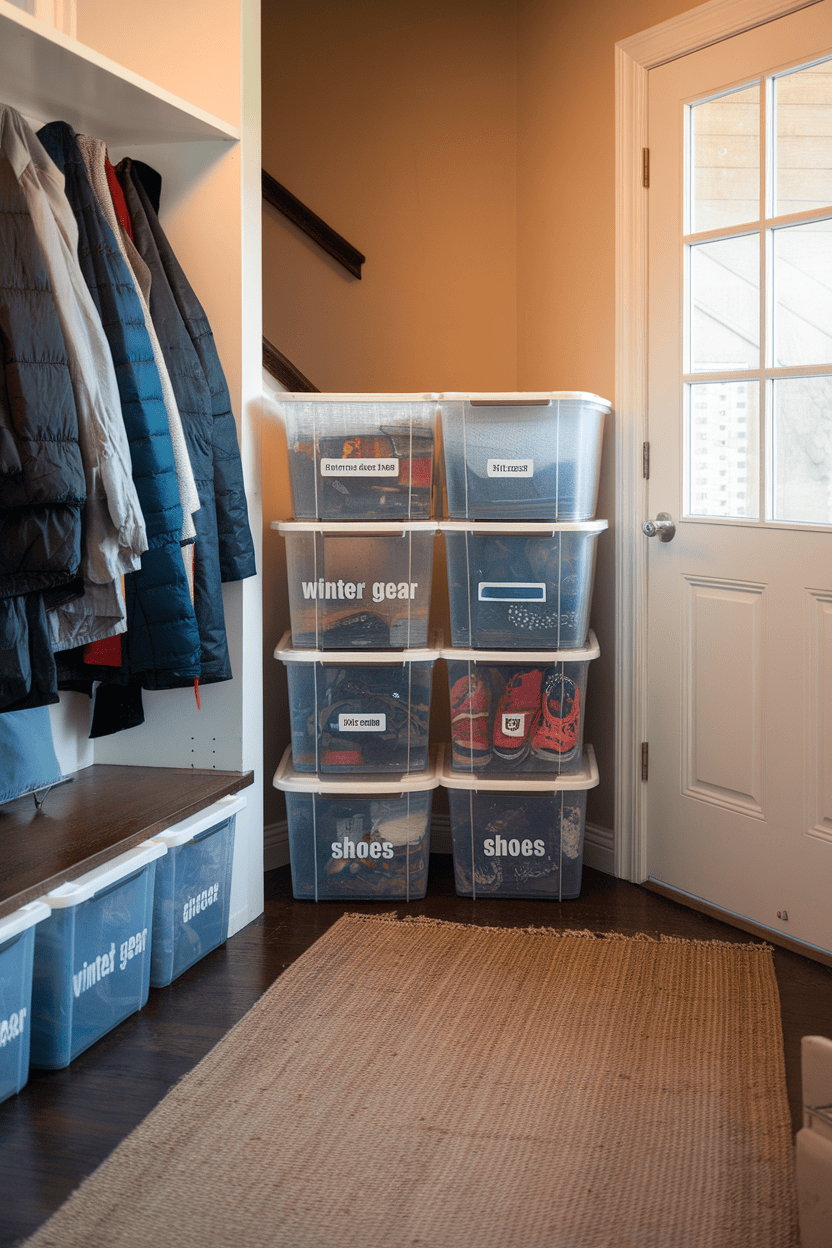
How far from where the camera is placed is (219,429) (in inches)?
87.4

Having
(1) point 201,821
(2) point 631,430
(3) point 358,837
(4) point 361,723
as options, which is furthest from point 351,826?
(2) point 631,430

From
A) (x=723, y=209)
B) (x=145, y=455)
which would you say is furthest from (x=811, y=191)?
(x=145, y=455)

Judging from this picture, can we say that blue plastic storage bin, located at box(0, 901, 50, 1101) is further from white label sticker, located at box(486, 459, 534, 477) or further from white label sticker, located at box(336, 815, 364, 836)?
white label sticker, located at box(486, 459, 534, 477)

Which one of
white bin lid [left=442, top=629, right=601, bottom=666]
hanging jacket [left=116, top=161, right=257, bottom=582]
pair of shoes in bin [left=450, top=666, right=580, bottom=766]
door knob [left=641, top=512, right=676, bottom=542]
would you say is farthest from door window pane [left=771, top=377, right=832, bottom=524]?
hanging jacket [left=116, top=161, right=257, bottom=582]

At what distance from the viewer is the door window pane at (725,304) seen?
2334mm

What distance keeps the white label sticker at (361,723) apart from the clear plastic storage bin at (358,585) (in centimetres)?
17

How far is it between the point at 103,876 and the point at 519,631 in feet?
3.71

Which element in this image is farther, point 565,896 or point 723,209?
point 565,896

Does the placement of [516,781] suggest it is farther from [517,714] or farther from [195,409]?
[195,409]

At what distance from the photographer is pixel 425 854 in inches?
101

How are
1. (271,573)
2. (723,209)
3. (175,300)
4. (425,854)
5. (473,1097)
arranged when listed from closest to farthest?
(473,1097)
(175,300)
(723,209)
(425,854)
(271,573)

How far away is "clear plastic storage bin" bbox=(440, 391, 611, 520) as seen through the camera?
7.86 feet

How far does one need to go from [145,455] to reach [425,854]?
4.03 feet

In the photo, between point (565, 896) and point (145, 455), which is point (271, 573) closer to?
point (145, 455)
